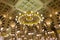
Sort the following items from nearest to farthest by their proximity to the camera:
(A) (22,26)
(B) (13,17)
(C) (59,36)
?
(A) (22,26), (B) (13,17), (C) (59,36)

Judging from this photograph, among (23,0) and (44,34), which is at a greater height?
(23,0)

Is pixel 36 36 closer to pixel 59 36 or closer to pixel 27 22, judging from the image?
pixel 27 22

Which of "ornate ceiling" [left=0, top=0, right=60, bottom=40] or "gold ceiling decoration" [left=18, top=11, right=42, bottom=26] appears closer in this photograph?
"gold ceiling decoration" [left=18, top=11, right=42, bottom=26]

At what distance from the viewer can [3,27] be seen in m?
7.87

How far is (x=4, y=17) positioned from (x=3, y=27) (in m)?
0.50

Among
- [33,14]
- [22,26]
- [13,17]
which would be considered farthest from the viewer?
[13,17]

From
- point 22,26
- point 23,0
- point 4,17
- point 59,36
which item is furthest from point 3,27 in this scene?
point 59,36

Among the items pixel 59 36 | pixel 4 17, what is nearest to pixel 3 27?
pixel 4 17

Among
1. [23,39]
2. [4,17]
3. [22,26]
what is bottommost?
[23,39]

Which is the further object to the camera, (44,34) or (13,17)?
(13,17)

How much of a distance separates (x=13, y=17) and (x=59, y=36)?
3.14 meters

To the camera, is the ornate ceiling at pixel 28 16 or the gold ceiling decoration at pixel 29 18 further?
the ornate ceiling at pixel 28 16

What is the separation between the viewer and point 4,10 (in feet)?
24.8

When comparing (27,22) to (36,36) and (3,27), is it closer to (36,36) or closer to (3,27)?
(36,36)
